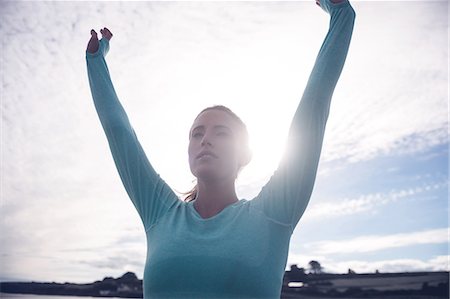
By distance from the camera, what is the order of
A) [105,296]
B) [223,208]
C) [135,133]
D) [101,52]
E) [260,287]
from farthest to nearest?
1. [105,296]
2. [101,52]
3. [135,133]
4. [223,208]
5. [260,287]

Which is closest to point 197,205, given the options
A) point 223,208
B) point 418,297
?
point 223,208

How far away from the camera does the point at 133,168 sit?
2.52 meters

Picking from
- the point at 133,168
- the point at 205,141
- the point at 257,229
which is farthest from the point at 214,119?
the point at 257,229

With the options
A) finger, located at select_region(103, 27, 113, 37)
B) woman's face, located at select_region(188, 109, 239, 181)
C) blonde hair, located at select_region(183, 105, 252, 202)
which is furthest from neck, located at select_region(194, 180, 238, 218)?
finger, located at select_region(103, 27, 113, 37)

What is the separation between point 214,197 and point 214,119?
1.48 feet

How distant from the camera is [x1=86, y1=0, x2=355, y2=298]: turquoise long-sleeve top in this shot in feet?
6.35

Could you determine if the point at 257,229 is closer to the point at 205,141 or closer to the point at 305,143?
the point at 305,143

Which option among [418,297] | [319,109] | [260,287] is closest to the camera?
[260,287]

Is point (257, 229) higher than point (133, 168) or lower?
lower

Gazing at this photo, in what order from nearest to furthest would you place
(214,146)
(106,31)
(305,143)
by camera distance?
(305,143) < (214,146) < (106,31)

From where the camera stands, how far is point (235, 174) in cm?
250

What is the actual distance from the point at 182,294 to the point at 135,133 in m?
1.08

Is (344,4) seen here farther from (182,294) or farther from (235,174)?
(182,294)

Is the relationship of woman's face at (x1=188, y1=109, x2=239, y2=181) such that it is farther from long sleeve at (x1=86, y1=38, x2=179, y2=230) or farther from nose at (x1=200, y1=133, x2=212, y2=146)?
long sleeve at (x1=86, y1=38, x2=179, y2=230)
